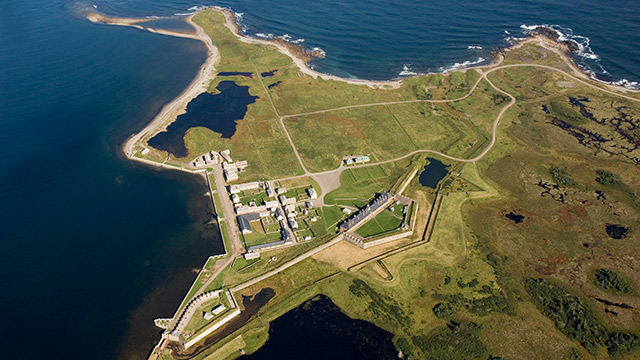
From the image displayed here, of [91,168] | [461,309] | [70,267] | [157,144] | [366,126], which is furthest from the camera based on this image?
[366,126]

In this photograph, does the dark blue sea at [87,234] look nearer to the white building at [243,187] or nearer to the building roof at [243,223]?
the building roof at [243,223]

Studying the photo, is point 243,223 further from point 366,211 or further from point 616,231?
point 616,231

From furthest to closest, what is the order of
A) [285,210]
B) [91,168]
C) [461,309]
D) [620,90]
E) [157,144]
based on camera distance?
[620,90] → [157,144] → [91,168] → [285,210] → [461,309]

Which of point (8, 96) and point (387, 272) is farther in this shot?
point (8, 96)

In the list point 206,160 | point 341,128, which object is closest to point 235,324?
point 206,160

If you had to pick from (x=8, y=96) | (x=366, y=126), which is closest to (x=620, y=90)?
(x=366, y=126)

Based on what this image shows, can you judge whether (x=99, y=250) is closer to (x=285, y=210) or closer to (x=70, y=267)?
(x=70, y=267)

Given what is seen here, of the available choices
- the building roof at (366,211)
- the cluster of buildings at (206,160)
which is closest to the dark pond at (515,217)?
Result: the building roof at (366,211)

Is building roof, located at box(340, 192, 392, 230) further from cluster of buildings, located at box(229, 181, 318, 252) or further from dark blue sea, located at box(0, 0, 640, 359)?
Result: dark blue sea, located at box(0, 0, 640, 359)

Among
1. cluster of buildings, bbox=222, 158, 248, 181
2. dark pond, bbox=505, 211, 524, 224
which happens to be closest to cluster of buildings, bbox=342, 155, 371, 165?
cluster of buildings, bbox=222, 158, 248, 181
